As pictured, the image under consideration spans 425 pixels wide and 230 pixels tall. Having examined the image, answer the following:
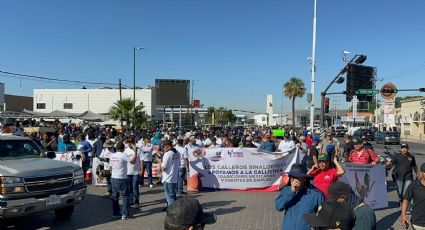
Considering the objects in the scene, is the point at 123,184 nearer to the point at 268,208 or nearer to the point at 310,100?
the point at 268,208

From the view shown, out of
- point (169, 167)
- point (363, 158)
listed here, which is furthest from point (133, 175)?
point (363, 158)

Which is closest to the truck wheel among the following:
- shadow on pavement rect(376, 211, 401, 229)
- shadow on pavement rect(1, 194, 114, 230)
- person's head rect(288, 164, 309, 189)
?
shadow on pavement rect(1, 194, 114, 230)

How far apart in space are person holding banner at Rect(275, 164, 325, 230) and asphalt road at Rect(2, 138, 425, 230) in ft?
13.8

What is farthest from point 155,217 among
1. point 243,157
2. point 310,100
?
point 310,100

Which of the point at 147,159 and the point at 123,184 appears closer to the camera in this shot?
the point at 123,184

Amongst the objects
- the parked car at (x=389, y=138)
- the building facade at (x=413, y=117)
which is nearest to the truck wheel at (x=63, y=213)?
the parked car at (x=389, y=138)

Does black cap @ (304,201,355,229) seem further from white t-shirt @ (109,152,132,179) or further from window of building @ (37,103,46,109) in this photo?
window of building @ (37,103,46,109)

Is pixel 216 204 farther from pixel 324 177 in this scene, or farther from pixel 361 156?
pixel 324 177

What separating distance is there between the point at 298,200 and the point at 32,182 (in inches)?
219

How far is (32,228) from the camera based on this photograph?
27.2 feet

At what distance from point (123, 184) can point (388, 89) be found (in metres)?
31.7

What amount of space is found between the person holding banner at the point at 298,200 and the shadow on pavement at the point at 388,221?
5159 millimetres

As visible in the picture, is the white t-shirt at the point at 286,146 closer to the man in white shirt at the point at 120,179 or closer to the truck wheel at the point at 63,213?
the man in white shirt at the point at 120,179

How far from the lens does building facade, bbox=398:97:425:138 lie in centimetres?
6072
